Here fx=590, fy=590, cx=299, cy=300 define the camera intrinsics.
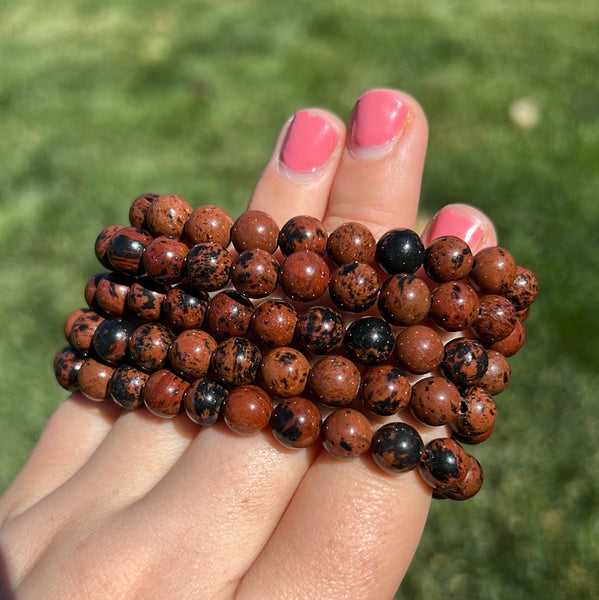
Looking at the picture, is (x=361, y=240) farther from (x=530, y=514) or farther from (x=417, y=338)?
(x=530, y=514)

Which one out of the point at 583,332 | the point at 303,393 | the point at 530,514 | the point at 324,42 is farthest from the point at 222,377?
the point at 324,42

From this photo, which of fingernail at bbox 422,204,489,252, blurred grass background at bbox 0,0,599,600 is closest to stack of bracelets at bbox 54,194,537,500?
fingernail at bbox 422,204,489,252

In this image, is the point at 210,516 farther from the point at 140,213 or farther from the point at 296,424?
the point at 140,213

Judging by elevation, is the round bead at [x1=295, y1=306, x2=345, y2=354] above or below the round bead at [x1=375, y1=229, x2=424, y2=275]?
below

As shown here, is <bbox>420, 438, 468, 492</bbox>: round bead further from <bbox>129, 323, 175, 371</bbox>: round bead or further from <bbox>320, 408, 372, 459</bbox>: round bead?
<bbox>129, 323, 175, 371</bbox>: round bead

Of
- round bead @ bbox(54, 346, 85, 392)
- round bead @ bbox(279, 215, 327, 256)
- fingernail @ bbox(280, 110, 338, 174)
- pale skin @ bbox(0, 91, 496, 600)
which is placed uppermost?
fingernail @ bbox(280, 110, 338, 174)

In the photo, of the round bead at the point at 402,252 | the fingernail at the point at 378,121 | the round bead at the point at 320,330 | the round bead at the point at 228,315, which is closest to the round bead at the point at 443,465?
the round bead at the point at 320,330

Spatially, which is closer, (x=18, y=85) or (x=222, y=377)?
(x=222, y=377)
